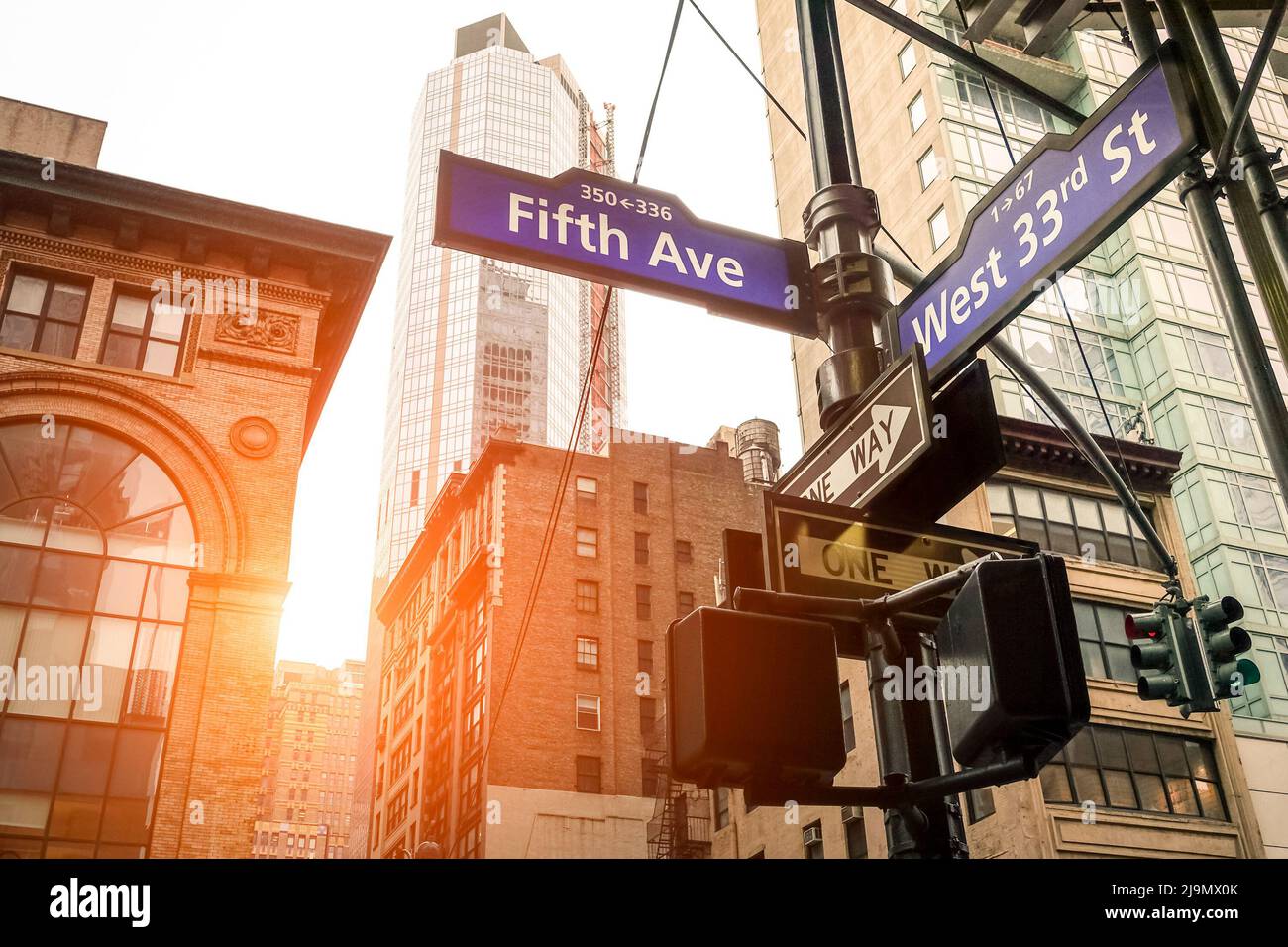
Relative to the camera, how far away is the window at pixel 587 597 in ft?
199

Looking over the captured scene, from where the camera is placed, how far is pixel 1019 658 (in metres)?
2.83

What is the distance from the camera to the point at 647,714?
2290 inches

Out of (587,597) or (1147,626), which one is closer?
(1147,626)

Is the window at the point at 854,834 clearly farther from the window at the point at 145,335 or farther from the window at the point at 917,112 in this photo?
the window at the point at 917,112

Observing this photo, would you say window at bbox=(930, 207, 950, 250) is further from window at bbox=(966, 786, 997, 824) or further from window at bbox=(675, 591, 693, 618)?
window at bbox=(675, 591, 693, 618)

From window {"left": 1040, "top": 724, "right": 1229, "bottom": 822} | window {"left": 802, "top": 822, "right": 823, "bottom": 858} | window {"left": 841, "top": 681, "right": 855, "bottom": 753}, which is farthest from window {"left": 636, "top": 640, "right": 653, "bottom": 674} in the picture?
window {"left": 1040, "top": 724, "right": 1229, "bottom": 822}

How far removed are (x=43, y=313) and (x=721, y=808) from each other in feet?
101

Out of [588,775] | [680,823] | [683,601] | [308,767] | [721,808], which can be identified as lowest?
[721,808]

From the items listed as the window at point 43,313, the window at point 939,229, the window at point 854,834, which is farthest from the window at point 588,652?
the window at point 43,313

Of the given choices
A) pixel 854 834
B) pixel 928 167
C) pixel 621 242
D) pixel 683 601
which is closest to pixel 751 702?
pixel 621 242

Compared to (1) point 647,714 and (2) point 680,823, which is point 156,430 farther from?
(1) point 647,714

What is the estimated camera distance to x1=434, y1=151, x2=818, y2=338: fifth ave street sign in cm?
537
